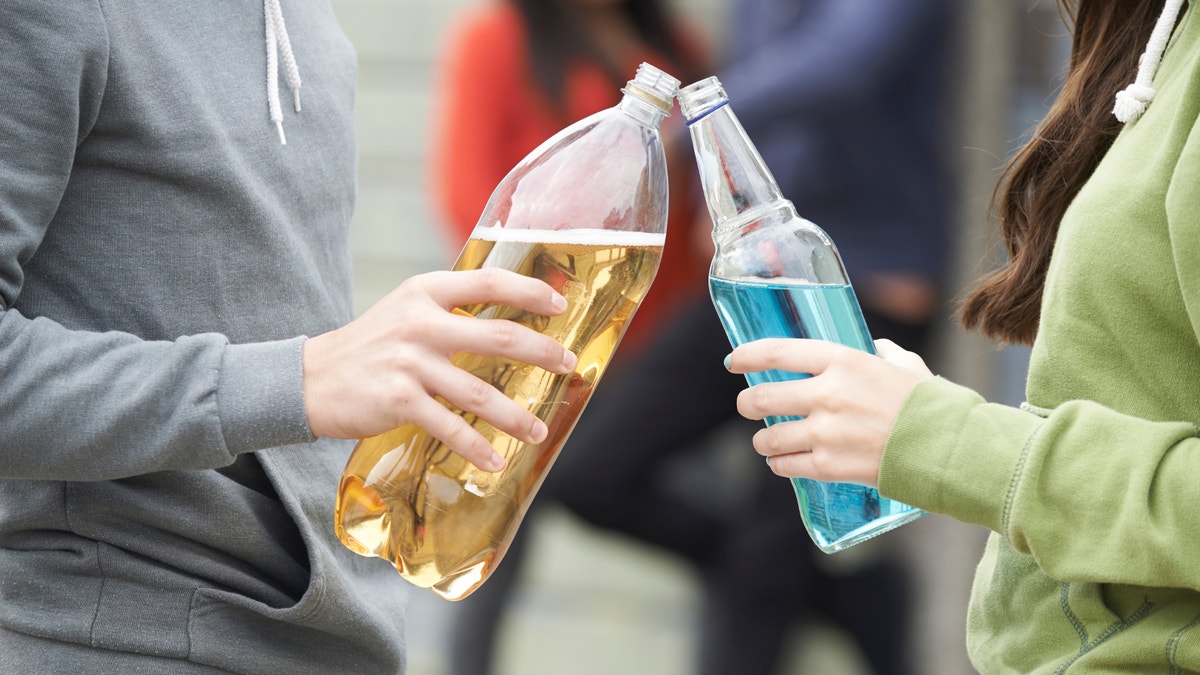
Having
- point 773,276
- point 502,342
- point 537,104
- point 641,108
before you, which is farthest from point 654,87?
point 537,104

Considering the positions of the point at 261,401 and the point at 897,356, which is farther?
the point at 897,356

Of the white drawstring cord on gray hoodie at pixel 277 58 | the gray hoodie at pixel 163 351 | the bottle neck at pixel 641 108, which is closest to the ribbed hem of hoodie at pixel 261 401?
the gray hoodie at pixel 163 351

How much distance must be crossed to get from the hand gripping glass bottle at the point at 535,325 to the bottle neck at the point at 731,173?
0.04m

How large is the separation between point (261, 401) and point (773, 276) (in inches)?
16.6

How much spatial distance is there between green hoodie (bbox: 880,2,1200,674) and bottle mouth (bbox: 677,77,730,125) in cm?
30

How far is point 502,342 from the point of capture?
1024 mm

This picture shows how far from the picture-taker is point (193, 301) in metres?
1.17

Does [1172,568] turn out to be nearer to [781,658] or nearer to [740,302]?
[740,302]

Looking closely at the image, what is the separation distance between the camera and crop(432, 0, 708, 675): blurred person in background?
10.4ft

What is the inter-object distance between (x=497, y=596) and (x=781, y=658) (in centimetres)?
66

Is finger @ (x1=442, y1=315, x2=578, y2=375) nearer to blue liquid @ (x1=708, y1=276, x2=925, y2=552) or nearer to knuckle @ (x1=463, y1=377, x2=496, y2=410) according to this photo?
knuckle @ (x1=463, y1=377, x2=496, y2=410)

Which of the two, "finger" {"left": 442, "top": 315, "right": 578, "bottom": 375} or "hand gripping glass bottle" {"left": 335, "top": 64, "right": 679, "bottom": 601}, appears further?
"hand gripping glass bottle" {"left": 335, "top": 64, "right": 679, "bottom": 601}

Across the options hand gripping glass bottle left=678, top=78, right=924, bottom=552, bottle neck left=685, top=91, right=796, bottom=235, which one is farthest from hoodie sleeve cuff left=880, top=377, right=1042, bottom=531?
bottle neck left=685, top=91, right=796, bottom=235

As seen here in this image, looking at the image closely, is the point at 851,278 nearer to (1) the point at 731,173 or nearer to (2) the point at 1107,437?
(1) the point at 731,173
